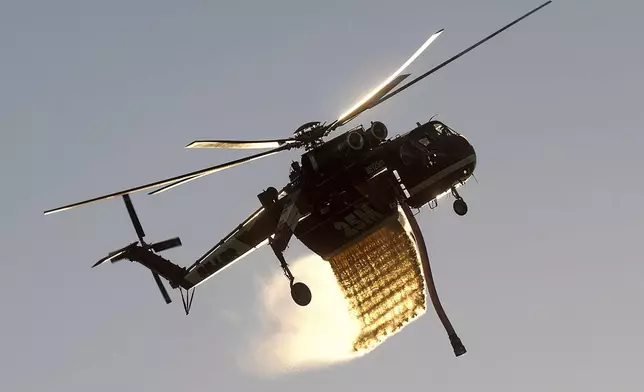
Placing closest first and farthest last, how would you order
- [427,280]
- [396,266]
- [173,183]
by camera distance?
[173,183]
[427,280]
[396,266]

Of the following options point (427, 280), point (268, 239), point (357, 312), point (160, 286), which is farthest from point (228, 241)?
point (427, 280)

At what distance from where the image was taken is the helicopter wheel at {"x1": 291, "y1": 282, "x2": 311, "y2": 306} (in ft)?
89.1

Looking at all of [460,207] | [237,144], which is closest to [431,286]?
[460,207]

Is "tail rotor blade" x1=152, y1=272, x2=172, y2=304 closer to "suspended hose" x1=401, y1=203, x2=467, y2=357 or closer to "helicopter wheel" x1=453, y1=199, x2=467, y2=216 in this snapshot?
"suspended hose" x1=401, y1=203, x2=467, y2=357

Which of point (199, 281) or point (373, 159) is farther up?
point (373, 159)

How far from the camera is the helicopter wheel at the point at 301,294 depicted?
2717 cm

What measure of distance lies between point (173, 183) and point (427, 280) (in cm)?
979

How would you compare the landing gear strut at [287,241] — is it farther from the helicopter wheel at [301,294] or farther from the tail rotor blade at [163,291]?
the tail rotor blade at [163,291]

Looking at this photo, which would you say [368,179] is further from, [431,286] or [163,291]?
[163,291]

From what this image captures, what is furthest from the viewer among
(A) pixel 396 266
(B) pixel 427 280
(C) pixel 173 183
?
(A) pixel 396 266

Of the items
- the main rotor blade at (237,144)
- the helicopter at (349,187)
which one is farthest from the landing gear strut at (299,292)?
the main rotor blade at (237,144)

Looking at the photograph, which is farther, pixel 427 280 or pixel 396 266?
pixel 396 266

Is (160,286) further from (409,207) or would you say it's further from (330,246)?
(409,207)

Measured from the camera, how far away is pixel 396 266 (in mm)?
31125
